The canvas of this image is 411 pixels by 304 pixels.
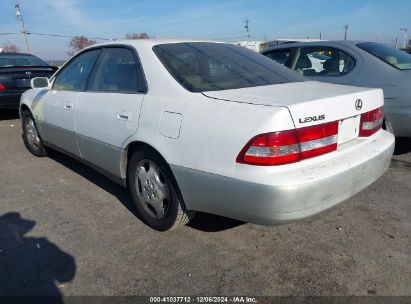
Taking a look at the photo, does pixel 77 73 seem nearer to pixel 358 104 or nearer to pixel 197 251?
pixel 197 251

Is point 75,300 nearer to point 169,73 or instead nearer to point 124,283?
point 124,283

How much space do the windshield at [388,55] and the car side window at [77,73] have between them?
11.4ft

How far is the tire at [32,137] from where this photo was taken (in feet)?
17.2

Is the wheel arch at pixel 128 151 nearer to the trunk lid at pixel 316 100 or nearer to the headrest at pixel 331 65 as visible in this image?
the trunk lid at pixel 316 100

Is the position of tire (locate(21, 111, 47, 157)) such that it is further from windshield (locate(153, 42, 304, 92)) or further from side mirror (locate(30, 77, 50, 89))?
windshield (locate(153, 42, 304, 92))

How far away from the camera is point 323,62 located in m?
5.45

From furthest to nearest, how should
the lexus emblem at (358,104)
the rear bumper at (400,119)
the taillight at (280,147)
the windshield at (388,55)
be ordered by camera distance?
1. the windshield at (388,55)
2. the rear bumper at (400,119)
3. the lexus emblem at (358,104)
4. the taillight at (280,147)

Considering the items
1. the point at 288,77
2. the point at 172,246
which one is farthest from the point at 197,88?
the point at 172,246

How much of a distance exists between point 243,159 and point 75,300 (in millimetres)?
1351

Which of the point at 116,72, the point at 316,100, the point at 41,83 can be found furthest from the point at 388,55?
the point at 41,83

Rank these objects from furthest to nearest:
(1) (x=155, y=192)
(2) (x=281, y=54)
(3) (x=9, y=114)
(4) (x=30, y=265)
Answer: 1. (3) (x=9, y=114)
2. (2) (x=281, y=54)
3. (1) (x=155, y=192)
4. (4) (x=30, y=265)

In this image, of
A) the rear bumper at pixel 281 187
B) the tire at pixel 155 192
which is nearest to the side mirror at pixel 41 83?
the tire at pixel 155 192

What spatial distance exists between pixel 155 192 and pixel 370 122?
1760mm

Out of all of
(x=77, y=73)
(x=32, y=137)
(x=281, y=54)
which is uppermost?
(x=77, y=73)
